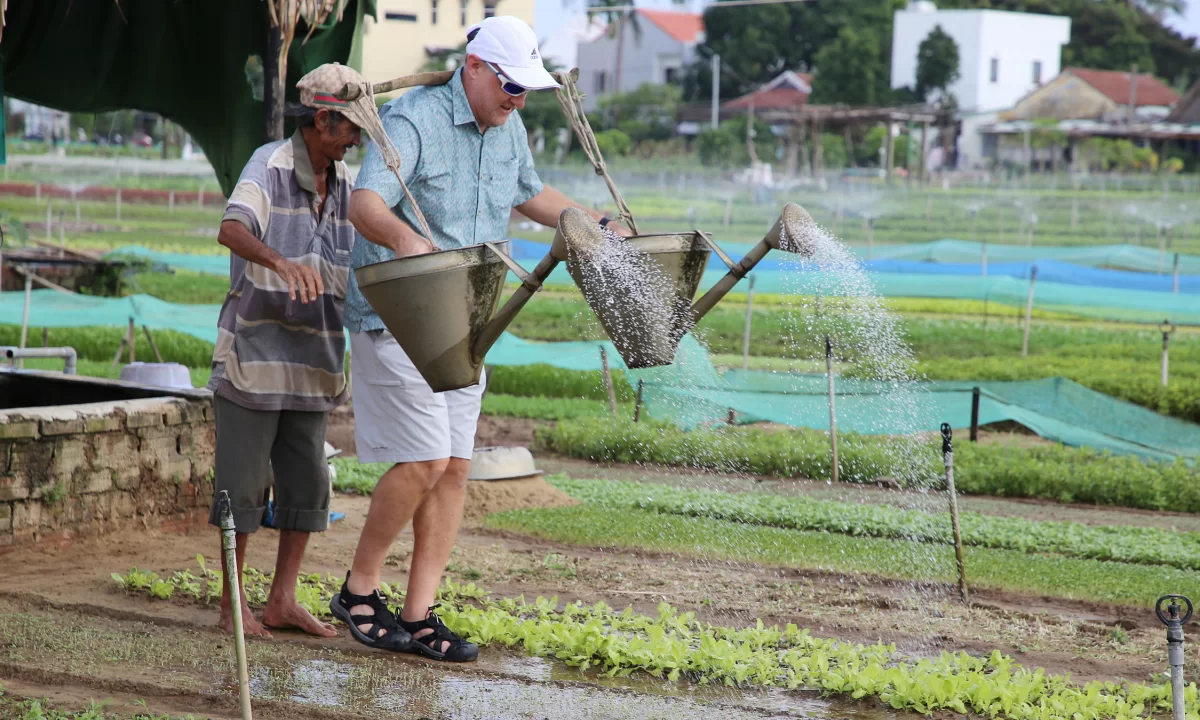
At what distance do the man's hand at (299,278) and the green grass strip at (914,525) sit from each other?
13.3 ft

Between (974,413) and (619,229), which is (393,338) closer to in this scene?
(619,229)

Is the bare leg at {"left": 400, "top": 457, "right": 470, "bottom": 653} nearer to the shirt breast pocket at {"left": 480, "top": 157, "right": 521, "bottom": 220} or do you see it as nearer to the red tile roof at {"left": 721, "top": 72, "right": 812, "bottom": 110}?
the shirt breast pocket at {"left": 480, "top": 157, "right": 521, "bottom": 220}

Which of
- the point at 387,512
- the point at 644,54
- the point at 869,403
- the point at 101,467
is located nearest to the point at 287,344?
the point at 387,512

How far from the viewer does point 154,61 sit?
7.76 metres

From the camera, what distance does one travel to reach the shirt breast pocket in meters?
4.55

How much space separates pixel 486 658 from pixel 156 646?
43.4 inches

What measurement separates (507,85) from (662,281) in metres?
0.80

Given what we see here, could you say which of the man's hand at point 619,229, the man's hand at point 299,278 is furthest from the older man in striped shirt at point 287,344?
the man's hand at point 619,229

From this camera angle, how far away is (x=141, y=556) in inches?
235


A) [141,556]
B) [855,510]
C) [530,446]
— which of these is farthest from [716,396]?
[141,556]

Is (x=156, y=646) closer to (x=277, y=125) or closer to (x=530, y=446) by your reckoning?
(x=277, y=125)

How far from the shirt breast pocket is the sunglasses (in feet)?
0.90

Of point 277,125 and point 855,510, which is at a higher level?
point 277,125

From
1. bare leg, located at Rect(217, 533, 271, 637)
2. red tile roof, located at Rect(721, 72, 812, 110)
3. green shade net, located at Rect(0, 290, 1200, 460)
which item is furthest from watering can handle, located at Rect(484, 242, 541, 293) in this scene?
red tile roof, located at Rect(721, 72, 812, 110)
